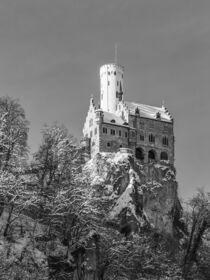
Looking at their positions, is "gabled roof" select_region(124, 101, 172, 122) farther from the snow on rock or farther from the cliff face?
the snow on rock

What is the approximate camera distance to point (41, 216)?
64.4m

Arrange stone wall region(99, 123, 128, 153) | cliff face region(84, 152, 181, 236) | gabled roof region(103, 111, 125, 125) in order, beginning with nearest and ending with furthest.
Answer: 1. cliff face region(84, 152, 181, 236)
2. stone wall region(99, 123, 128, 153)
3. gabled roof region(103, 111, 125, 125)

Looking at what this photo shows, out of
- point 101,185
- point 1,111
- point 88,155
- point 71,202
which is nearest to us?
point 71,202

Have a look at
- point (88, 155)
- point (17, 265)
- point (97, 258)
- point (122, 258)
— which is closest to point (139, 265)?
point (122, 258)

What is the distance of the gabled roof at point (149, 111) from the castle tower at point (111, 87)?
3874 mm

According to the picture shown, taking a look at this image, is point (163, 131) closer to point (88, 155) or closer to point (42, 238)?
point (88, 155)

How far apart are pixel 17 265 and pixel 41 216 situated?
51.6 feet

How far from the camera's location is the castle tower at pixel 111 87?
120019 mm

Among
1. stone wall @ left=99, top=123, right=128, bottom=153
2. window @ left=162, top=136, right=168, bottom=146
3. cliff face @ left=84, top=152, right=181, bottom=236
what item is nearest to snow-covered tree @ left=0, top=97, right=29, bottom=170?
cliff face @ left=84, top=152, right=181, bottom=236

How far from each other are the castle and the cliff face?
10.4ft

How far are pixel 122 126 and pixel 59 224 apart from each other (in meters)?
49.5

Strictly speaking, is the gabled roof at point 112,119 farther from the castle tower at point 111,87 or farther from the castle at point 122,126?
the castle tower at point 111,87

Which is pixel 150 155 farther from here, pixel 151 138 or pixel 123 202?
pixel 123 202

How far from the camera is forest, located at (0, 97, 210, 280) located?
5528 cm
